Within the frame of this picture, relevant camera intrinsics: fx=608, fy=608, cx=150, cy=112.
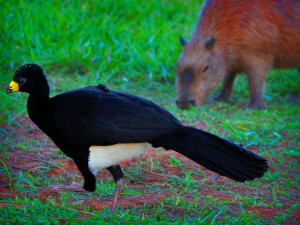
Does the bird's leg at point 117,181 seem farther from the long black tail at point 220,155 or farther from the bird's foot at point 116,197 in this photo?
the long black tail at point 220,155

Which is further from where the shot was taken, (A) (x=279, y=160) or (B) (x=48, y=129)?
(A) (x=279, y=160)

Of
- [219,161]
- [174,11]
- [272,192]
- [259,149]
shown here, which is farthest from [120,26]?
[219,161]

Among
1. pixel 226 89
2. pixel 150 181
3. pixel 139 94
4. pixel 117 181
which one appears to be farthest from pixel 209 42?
pixel 117 181

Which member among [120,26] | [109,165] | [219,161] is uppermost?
[120,26]

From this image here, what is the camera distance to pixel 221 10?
291 inches

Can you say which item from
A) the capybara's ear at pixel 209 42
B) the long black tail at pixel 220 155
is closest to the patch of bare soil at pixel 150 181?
the long black tail at pixel 220 155

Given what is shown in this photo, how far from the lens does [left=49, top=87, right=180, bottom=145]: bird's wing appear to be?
12.8ft

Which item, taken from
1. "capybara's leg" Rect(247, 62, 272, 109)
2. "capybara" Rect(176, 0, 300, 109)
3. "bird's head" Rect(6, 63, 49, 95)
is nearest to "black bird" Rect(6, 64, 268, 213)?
"bird's head" Rect(6, 63, 49, 95)

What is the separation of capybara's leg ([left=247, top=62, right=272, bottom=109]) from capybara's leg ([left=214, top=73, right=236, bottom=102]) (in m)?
0.34

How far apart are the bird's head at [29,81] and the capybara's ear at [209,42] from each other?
11.0 ft

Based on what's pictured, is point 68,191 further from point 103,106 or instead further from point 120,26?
point 120,26

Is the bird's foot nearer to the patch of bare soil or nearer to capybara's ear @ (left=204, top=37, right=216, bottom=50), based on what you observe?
the patch of bare soil

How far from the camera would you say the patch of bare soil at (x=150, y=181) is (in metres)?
4.25

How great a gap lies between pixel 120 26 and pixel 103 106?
4.77 meters
